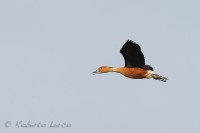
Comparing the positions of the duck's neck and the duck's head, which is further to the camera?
the duck's head

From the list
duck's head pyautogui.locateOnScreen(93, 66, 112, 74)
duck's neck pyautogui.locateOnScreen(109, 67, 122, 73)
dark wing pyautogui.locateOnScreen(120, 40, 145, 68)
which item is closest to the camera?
dark wing pyautogui.locateOnScreen(120, 40, 145, 68)

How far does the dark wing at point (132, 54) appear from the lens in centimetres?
2712

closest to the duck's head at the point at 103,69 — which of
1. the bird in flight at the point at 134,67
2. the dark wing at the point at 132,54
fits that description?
the bird in flight at the point at 134,67

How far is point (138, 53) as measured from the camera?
90.8 ft

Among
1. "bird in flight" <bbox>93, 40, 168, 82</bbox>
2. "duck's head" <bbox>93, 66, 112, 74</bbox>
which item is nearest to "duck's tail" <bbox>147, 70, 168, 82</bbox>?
"bird in flight" <bbox>93, 40, 168, 82</bbox>

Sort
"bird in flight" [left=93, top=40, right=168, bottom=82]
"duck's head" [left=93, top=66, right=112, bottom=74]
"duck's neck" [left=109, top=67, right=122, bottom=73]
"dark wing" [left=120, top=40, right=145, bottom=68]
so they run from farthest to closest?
"duck's head" [left=93, top=66, right=112, bottom=74] → "duck's neck" [left=109, top=67, right=122, bottom=73] → "bird in flight" [left=93, top=40, right=168, bottom=82] → "dark wing" [left=120, top=40, right=145, bottom=68]

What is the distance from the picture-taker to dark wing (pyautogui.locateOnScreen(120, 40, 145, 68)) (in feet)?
89.0

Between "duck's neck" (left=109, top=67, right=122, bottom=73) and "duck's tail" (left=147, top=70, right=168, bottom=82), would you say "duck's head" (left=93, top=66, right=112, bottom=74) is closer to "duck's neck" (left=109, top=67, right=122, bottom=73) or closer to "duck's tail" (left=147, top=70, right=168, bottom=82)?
"duck's neck" (left=109, top=67, right=122, bottom=73)

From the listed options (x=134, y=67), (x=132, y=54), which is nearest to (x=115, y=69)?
(x=134, y=67)

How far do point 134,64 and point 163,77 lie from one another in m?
1.38

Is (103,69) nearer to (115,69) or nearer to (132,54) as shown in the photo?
(115,69)

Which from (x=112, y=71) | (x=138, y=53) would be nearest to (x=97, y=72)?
(x=112, y=71)

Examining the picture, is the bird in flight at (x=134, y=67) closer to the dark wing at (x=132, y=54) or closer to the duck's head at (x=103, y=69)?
the dark wing at (x=132, y=54)

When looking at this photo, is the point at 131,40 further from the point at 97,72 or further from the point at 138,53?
the point at 97,72
